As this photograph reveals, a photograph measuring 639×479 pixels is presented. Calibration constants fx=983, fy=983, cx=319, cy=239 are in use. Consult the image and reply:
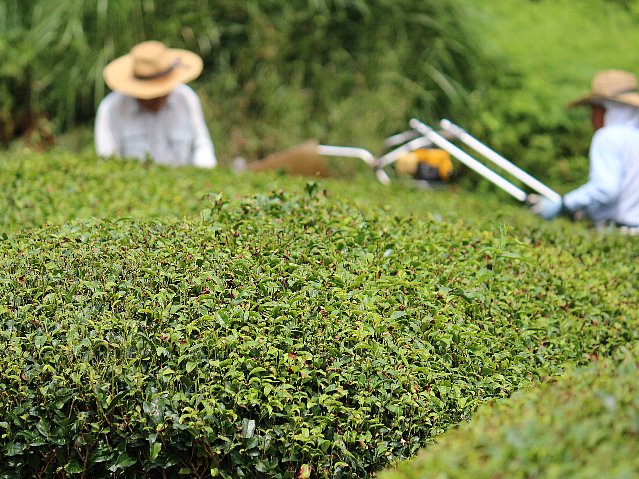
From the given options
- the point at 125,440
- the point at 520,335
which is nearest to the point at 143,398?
the point at 125,440

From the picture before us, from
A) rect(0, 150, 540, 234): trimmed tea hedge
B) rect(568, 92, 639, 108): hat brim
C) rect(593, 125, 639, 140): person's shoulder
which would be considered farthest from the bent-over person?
rect(593, 125, 639, 140): person's shoulder

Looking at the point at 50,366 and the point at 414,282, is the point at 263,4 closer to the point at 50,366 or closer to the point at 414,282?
the point at 414,282

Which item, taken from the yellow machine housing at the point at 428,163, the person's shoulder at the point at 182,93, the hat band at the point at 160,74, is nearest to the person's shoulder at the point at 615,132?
the yellow machine housing at the point at 428,163

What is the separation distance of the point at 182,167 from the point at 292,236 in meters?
2.96

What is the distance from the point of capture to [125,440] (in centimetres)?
337

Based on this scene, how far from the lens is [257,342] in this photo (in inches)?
138

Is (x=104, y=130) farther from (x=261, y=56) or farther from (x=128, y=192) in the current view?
(x=261, y=56)

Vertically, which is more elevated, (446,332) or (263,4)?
(446,332)

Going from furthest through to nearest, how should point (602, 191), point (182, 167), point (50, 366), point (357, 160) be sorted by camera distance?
1. point (357, 160)
2. point (182, 167)
3. point (602, 191)
4. point (50, 366)

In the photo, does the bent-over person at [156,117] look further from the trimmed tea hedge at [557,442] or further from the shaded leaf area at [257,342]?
the trimmed tea hedge at [557,442]

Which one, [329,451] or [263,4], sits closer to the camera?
[329,451]

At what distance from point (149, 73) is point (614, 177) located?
3433 mm

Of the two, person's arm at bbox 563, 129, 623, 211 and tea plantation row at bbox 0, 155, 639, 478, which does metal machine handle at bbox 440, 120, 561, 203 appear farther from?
tea plantation row at bbox 0, 155, 639, 478

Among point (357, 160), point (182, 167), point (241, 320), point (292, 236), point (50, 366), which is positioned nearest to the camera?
point (50, 366)
